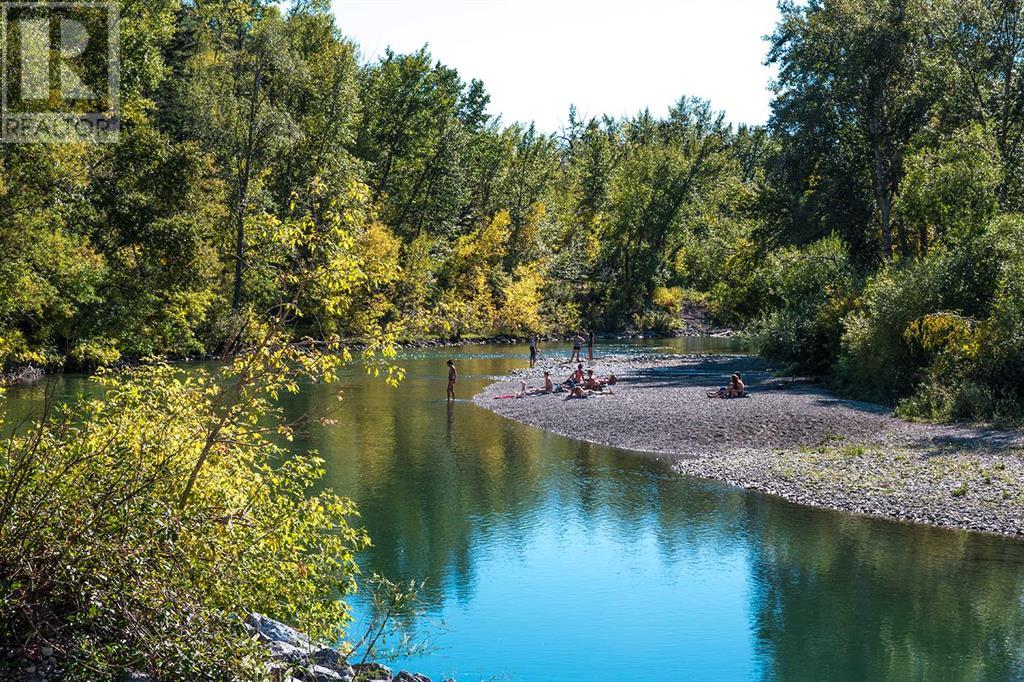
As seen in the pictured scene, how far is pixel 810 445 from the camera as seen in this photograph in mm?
29953

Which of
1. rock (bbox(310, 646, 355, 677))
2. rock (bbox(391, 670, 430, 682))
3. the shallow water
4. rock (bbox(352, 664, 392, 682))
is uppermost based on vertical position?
rock (bbox(310, 646, 355, 677))

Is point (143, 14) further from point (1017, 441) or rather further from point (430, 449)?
point (1017, 441)

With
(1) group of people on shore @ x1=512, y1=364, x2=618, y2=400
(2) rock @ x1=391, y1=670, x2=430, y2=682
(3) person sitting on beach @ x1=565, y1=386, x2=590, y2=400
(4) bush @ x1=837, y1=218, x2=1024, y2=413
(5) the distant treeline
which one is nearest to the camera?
(2) rock @ x1=391, y1=670, x2=430, y2=682

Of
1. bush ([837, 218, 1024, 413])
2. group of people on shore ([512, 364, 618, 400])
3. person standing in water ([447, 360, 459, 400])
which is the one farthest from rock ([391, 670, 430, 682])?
person standing in water ([447, 360, 459, 400])

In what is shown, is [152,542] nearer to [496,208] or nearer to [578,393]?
[578,393]

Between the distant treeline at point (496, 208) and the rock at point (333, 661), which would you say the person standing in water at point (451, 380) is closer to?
the distant treeline at point (496, 208)

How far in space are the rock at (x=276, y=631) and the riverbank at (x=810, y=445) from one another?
16288mm

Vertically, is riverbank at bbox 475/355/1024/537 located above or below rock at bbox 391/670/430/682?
above

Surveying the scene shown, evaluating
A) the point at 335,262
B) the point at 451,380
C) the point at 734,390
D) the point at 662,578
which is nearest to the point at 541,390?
the point at 451,380

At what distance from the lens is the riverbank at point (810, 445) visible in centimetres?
2331

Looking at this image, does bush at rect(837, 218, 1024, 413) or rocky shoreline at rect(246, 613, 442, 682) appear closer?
rocky shoreline at rect(246, 613, 442, 682)

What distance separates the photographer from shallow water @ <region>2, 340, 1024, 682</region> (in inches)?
615

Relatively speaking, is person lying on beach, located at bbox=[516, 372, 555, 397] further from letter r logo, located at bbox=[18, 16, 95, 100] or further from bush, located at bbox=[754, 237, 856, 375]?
letter r logo, located at bbox=[18, 16, 95, 100]

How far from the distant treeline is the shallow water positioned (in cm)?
586
